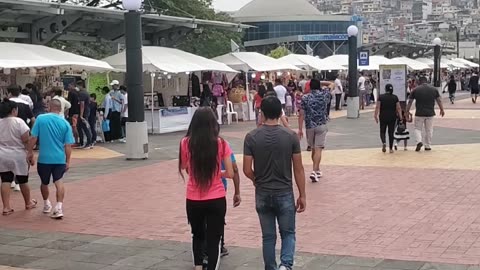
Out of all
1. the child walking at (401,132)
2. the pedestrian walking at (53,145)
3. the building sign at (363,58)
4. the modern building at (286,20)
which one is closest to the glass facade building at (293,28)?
the modern building at (286,20)

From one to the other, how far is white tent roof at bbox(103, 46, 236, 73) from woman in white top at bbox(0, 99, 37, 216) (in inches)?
429

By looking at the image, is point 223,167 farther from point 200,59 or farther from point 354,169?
point 200,59

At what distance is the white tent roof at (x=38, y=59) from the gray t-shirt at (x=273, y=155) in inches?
439

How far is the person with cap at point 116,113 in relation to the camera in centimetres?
1809

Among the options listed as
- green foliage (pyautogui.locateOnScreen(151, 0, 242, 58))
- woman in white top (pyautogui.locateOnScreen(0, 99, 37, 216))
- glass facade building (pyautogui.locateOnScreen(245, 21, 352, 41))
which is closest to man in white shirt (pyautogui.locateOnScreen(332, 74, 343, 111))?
green foliage (pyautogui.locateOnScreen(151, 0, 242, 58))

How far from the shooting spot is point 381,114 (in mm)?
14219

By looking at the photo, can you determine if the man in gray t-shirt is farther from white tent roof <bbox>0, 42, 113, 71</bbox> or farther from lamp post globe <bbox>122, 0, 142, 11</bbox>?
white tent roof <bbox>0, 42, 113, 71</bbox>

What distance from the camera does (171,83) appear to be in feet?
77.9

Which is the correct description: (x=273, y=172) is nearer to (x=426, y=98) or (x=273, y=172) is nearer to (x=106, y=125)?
(x=426, y=98)

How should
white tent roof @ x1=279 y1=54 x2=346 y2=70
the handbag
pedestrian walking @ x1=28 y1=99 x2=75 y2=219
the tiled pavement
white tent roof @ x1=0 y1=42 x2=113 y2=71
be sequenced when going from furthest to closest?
white tent roof @ x1=279 y1=54 x2=346 y2=70, the handbag, white tent roof @ x1=0 y1=42 x2=113 y2=71, pedestrian walking @ x1=28 y1=99 x2=75 y2=219, the tiled pavement

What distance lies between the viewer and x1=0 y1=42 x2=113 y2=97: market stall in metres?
16.0

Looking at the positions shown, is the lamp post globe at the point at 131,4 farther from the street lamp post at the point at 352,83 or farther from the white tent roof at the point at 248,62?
the street lamp post at the point at 352,83

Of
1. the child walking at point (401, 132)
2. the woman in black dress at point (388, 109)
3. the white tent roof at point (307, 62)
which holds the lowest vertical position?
the child walking at point (401, 132)

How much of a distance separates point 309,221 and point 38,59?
10.6m
